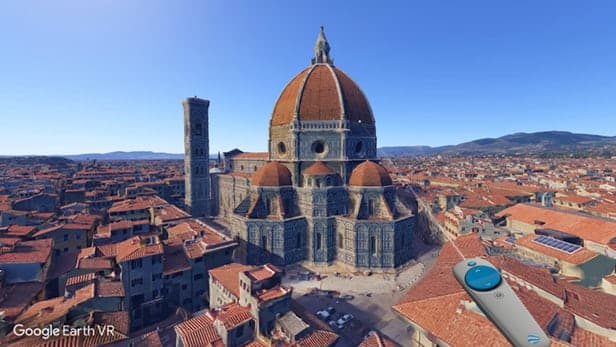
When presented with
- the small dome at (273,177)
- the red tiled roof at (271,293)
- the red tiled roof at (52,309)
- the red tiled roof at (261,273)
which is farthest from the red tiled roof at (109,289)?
the small dome at (273,177)

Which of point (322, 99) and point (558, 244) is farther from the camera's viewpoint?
point (322, 99)

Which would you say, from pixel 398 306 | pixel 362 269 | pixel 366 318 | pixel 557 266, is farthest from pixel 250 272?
pixel 557 266

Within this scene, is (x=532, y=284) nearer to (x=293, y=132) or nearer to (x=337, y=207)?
(x=337, y=207)

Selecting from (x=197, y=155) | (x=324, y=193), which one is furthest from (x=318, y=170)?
(x=197, y=155)

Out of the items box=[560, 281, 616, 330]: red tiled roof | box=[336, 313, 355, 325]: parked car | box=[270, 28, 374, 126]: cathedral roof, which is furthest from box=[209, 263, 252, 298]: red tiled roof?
box=[270, 28, 374, 126]: cathedral roof

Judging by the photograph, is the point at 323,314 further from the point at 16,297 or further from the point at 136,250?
the point at 16,297

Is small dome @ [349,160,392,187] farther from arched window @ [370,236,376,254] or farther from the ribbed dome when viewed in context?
the ribbed dome
